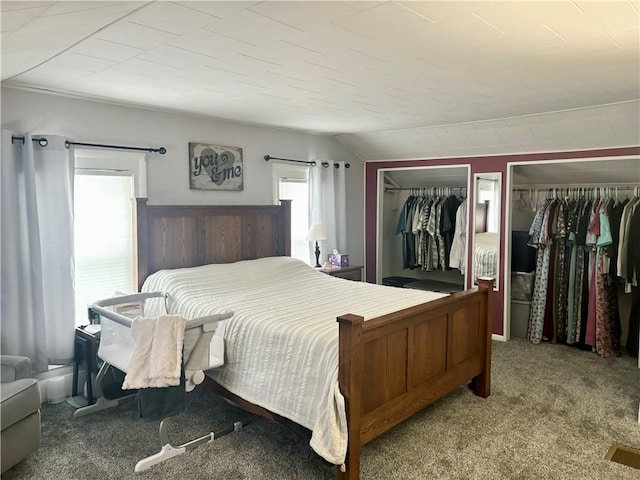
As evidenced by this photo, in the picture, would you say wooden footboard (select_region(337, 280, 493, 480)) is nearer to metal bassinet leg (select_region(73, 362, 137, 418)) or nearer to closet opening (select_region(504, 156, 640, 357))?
closet opening (select_region(504, 156, 640, 357))

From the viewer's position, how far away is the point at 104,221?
3.74 m

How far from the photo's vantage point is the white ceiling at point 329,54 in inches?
73.9

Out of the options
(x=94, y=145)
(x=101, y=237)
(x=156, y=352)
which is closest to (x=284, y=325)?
(x=156, y=352)

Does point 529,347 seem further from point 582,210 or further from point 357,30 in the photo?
point 357,30

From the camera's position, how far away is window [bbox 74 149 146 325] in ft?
11.8

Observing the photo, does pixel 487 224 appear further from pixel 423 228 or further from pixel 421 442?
pixel 421 442

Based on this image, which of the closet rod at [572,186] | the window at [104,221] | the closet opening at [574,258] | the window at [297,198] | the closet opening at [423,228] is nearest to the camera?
the window at [104,221]

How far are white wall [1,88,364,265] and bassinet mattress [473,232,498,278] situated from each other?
1636 millimetres

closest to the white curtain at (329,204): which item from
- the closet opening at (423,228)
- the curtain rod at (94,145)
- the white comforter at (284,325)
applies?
the closet opening at (423,228)

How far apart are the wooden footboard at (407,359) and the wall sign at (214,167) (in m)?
2.32

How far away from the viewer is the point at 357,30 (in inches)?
82.3

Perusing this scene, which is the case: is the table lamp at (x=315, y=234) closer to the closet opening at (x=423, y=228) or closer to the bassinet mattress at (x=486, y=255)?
the closet opening at (x=423, y=228)

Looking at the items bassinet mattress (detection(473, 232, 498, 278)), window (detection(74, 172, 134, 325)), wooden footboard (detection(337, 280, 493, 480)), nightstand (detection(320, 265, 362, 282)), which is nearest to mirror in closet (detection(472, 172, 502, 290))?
bassinet mattress (detection(473, 232, 498, 278))

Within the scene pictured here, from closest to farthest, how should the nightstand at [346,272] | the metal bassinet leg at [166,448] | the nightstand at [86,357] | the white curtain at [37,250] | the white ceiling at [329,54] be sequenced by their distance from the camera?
the white ceiling at [329,54] < the metal bassinet leg at [166,448] < the white curtain at [37,250] < the nightstand at [86,357] < the nightstand at [346,272]
